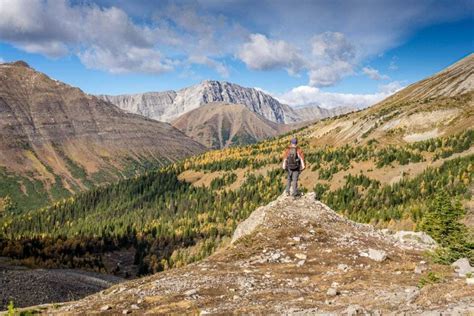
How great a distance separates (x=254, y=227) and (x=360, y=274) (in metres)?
13.3

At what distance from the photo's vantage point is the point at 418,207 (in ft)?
344

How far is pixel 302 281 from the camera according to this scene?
23906 mm

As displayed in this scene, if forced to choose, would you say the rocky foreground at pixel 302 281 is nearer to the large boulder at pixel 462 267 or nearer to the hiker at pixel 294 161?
the large boulder at pixel 462 267

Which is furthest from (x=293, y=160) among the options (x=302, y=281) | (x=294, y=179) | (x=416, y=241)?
(x=302, y=281)

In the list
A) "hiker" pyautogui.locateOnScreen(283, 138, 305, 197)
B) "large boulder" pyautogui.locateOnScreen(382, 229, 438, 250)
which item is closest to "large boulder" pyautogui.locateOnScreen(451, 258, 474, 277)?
"large boulder" pyautogui.locateOnScreen(382, 229, 438, 250)

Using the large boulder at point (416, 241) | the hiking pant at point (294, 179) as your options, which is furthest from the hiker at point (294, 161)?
the large boulder at point (416, 241)

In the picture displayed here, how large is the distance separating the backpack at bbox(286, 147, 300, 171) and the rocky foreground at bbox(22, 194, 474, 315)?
5668 mm

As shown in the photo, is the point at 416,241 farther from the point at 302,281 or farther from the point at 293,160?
the point at 302,281

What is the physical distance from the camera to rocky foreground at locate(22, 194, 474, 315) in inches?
689

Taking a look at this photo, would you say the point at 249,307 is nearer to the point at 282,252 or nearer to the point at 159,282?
the point at 159,282

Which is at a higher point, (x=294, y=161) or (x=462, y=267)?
(x=294, y=161)

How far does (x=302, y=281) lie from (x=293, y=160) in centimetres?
1776

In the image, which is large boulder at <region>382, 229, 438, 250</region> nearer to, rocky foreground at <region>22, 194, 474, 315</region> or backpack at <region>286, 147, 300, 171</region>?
rocky foreground at <region>22, 194, 474, 315</region>

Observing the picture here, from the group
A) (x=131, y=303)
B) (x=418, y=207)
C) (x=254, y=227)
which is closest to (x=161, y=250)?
(x=418, y=207)
